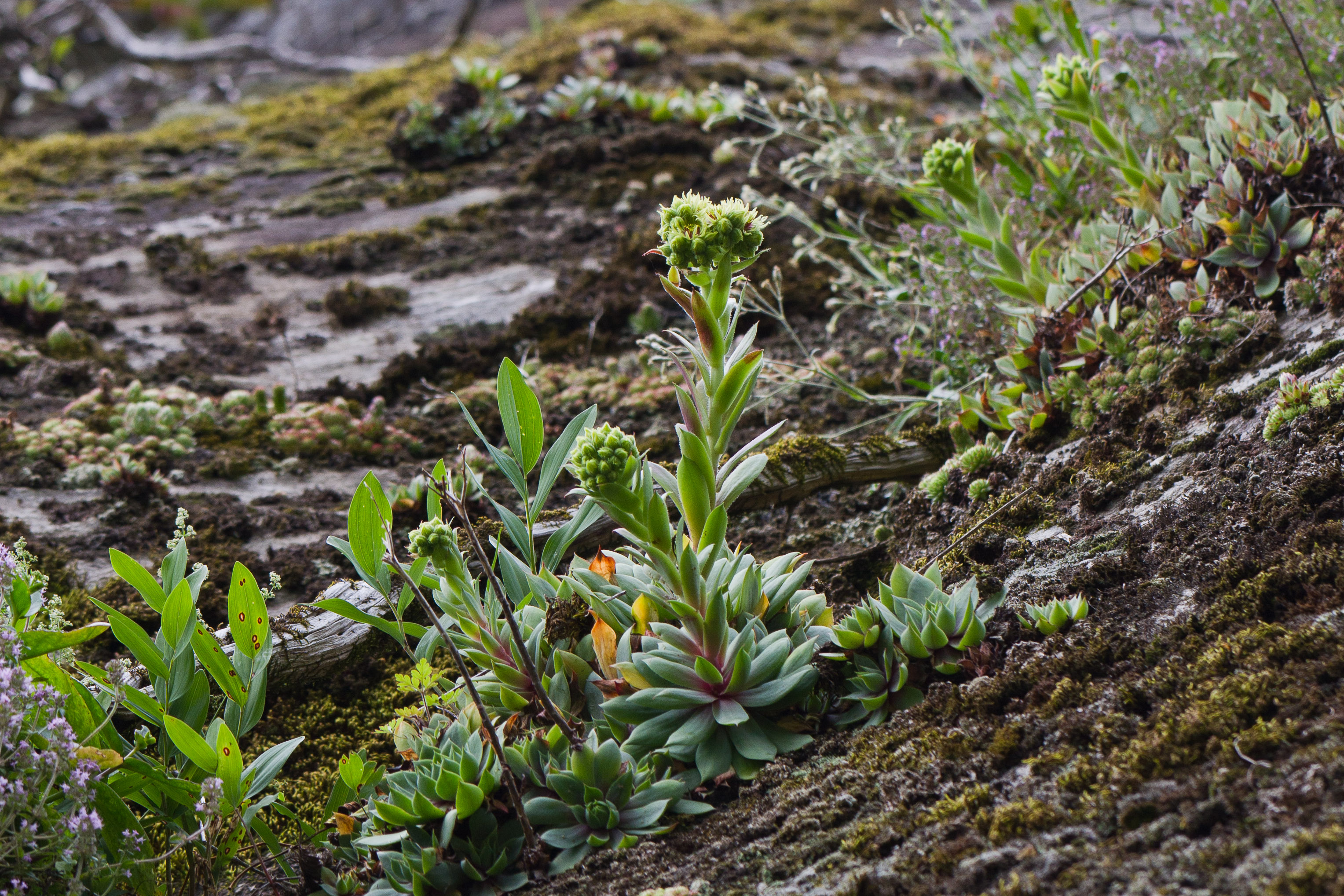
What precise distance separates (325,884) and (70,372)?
3.87m

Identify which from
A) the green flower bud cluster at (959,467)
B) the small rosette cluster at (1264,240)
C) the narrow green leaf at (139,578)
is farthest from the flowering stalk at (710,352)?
the small rosette cluster at (1264,240)

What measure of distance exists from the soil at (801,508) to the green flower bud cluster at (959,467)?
0.04 m

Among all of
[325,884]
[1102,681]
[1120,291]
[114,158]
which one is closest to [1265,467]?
[1102,681]

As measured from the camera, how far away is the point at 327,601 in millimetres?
2043

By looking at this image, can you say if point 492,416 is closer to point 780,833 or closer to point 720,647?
point 720,647

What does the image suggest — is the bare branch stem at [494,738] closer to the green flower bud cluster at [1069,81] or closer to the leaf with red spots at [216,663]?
the leaf with red spots at [216,663]

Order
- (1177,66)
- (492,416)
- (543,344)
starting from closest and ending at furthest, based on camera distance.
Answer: (1177,66) → (492,416) → (543,344)

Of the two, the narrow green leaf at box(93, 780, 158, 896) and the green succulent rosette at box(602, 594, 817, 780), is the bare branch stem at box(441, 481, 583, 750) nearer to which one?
the green succulent rosette at box(602, 594, 817, 780)

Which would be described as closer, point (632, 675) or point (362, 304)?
point (632, 675)

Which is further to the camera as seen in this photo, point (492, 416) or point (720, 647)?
point (492, 416)

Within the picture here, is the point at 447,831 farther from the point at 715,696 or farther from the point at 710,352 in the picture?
the point at 710,352

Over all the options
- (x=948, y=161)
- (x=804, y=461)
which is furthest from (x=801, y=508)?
(x=948, y=161)

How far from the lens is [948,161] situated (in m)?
3.00

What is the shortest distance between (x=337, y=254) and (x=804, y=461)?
4265 millimetres
